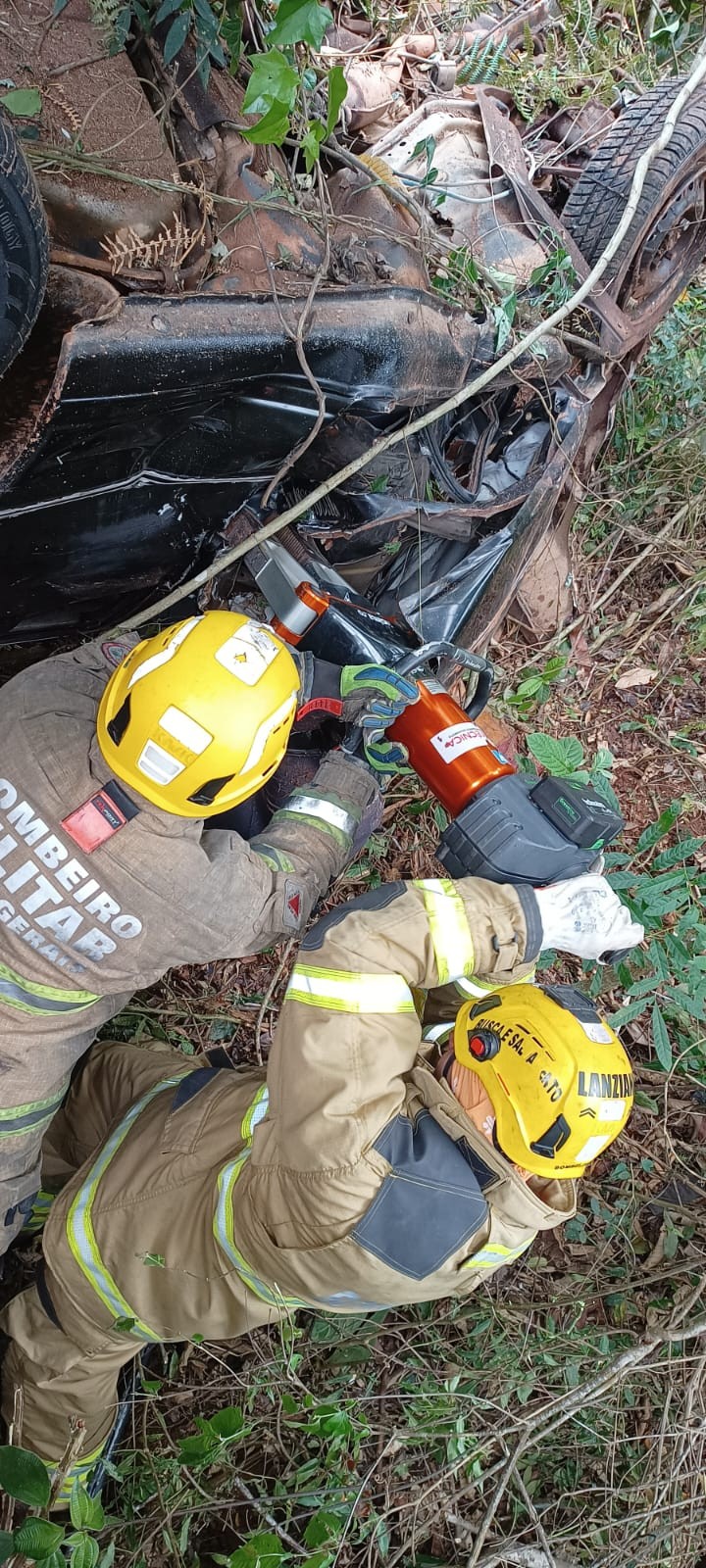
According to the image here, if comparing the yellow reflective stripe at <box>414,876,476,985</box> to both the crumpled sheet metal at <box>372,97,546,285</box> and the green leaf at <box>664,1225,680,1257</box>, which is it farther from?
the crumpled sheet metal at <box>372,97,546,285</box>

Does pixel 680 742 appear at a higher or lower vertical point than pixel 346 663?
lower

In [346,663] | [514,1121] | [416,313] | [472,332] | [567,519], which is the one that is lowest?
[567,519]

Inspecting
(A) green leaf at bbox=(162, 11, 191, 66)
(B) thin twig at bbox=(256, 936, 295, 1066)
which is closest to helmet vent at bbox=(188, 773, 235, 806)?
(B) thin twig at bbox=(256, 936, 295, 1066)

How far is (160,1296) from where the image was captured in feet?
7.07

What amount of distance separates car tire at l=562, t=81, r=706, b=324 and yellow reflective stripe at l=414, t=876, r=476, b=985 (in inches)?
84.4

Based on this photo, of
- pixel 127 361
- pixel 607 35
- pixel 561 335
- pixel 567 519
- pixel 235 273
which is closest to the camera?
pixel 127 361

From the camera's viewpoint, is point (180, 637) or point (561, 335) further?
point (561, 335)

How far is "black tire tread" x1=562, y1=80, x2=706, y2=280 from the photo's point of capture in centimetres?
278

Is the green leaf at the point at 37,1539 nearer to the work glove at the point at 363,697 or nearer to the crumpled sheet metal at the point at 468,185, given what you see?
the work glove at the point at 363,697

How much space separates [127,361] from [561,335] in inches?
60.9

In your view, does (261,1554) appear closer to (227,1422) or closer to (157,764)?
(227,1422)

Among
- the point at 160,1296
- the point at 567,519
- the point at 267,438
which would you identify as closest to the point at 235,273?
the point at 267,438

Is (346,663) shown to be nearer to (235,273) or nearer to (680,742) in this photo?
(235,273)

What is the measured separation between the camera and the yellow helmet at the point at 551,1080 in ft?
5.91
